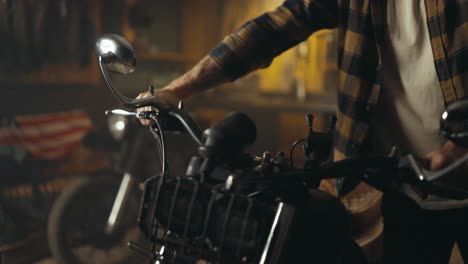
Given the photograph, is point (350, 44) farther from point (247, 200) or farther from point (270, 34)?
point (247, 200)

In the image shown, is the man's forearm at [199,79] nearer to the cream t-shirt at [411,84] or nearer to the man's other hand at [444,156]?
the cream t-shirt at [411,84]

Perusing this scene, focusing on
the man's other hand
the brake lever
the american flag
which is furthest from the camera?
the american flag

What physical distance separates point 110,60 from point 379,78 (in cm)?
57

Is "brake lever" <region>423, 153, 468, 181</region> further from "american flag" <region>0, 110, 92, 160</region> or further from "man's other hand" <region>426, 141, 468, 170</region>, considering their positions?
"american flag" <region>0, 110, 92, 160</region>

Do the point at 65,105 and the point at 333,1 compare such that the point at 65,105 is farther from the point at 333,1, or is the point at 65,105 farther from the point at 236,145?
the point at 236,145

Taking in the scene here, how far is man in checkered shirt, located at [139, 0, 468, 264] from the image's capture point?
96cm

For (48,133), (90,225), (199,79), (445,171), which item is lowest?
(90,225)

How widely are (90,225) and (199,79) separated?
177cm

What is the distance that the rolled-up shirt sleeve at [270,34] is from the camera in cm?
104

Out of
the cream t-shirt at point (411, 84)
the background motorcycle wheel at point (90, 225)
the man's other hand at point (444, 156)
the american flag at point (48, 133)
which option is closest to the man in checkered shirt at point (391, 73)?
the cream t-shirt at point (411, 84)

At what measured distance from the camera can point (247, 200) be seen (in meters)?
0.56

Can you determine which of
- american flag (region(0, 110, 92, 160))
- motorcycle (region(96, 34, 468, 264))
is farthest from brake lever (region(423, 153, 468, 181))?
american flag (region(0, 110, 92, 160))

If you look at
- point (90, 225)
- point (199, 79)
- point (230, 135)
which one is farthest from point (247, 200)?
point (90, 225)

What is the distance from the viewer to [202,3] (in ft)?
15.2
